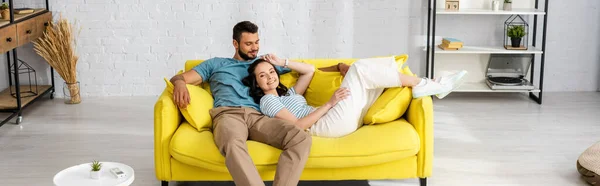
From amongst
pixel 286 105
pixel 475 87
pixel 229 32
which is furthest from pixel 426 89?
pixel 229 32

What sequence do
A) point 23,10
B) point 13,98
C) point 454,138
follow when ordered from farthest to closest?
point 13,98, point 23,10, point 454,138

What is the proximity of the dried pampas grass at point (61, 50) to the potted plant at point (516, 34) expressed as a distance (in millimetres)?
3530

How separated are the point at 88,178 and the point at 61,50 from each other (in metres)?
3.29

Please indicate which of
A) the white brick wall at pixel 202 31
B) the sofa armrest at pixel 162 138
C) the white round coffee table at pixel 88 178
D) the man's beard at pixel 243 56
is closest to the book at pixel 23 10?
the white brick wall at pixel 202 31

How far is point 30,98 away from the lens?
616 cm

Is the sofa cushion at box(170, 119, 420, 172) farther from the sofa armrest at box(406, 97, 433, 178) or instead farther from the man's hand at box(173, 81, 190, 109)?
the man's hand at box(173, 81, 190, 109)

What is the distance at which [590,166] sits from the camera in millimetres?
4227

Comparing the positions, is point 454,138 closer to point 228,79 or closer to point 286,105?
point 286,105

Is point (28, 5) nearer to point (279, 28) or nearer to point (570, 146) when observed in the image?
point (279, 28)

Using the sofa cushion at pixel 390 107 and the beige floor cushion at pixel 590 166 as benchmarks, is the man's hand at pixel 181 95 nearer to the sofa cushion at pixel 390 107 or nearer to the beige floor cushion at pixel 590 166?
the sofa cushion at pixel 390 107

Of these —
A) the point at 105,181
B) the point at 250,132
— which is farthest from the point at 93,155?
the point at 105,181

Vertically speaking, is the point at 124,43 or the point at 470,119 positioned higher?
the point at 124,43

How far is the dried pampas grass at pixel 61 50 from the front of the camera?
20.7 ft

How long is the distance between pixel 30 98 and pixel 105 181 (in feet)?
10.4
